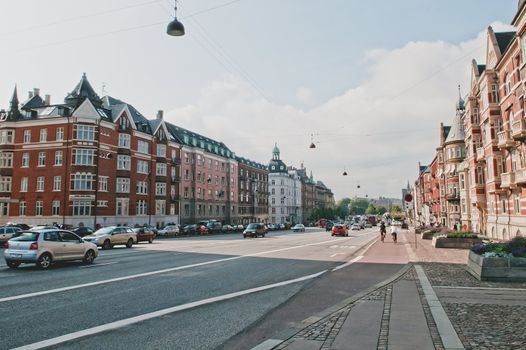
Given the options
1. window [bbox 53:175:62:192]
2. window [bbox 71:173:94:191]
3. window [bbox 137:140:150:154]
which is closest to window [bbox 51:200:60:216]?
window [bbox 53:175:62:192]

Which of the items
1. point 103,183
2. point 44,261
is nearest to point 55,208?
point 103,183

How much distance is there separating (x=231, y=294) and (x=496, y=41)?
33.0 metres

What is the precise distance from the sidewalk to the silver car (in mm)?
12325

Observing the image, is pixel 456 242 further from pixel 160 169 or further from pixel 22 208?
pixel 22 208

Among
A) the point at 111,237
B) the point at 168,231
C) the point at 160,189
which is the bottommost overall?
the point at 168,231

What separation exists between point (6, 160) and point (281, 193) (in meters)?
81.2

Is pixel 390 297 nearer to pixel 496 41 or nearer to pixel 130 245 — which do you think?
pixel 130 245

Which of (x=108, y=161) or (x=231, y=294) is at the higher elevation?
(x=108, y=161)

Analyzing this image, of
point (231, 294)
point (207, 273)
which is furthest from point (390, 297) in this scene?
point (207, 273)

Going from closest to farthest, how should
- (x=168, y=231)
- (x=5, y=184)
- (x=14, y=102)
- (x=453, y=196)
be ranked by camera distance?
(x=168, y=231) → (x=5, y=184) → (x=14, y=102) → (x=453, y=196)

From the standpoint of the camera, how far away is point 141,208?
54.8 m

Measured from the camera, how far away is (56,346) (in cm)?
569

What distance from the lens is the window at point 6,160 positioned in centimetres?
4909

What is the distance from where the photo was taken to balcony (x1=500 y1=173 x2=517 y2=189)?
26.6 metres
